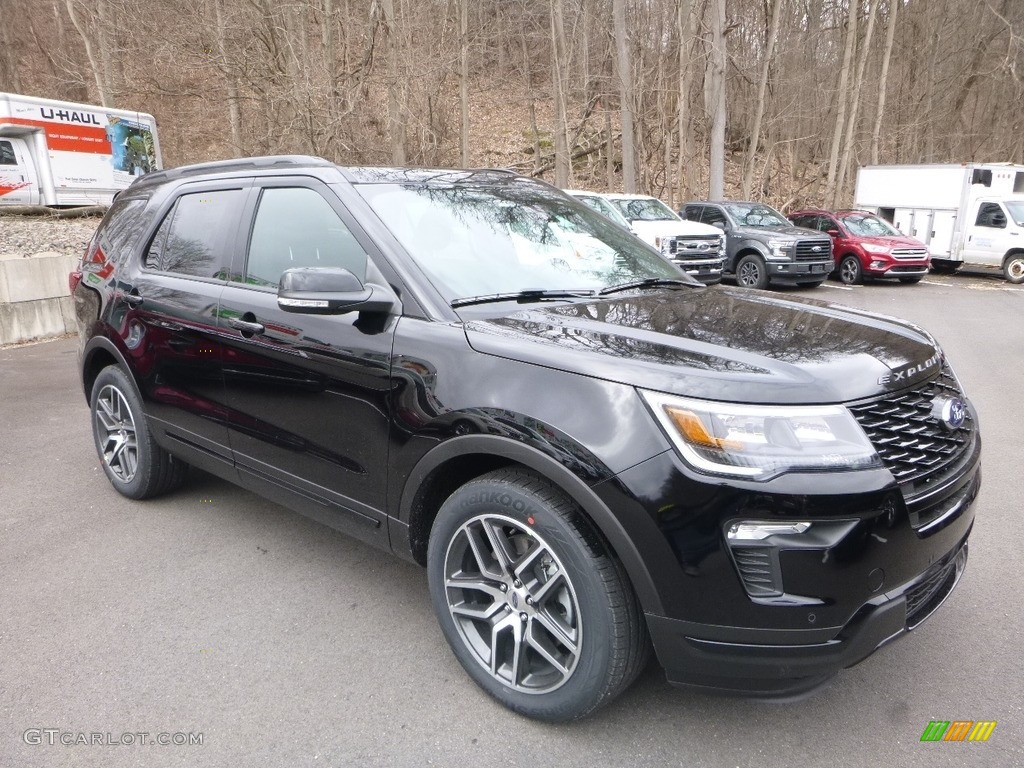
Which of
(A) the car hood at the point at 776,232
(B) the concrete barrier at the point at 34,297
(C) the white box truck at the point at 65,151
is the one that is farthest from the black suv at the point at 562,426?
(C) the white box truck at the point at 65,151

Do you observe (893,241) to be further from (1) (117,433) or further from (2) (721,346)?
(1) (117,433)

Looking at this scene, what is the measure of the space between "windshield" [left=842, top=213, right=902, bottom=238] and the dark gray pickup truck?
6.08 feet

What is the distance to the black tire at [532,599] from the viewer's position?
2.26m

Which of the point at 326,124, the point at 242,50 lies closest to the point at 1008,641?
the point at 326,124

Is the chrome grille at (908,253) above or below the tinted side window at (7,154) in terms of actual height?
below

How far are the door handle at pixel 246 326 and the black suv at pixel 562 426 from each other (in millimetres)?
12

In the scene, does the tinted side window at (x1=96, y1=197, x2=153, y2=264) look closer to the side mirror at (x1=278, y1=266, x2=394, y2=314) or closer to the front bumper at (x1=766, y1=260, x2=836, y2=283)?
the side mirror at (x1=278, y1=266, x2=394, y2=314)

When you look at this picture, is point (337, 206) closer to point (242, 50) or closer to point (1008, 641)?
point (1008, 641)

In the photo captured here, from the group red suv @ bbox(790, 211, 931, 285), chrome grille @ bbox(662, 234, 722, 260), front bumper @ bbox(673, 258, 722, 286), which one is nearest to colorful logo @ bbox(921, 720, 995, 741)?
chrome grille @ bbox(662, 234, 722, 260)

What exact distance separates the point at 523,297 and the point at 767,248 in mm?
14031

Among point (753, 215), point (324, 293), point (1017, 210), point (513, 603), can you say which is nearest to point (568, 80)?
point (753, 215)

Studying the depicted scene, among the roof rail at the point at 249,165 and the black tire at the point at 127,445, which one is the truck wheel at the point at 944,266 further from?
the black tire at the point at 127,445

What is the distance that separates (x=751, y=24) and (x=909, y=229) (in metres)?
12.4

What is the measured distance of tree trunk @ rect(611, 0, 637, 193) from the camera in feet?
71.8
